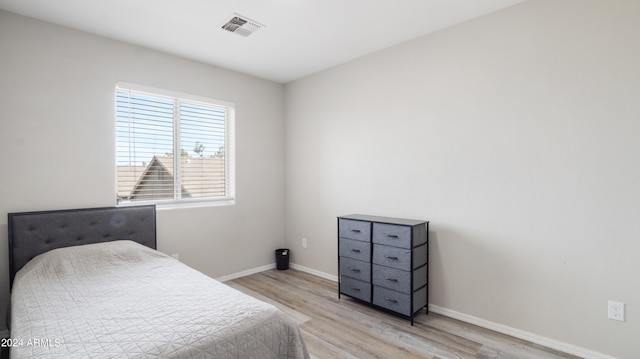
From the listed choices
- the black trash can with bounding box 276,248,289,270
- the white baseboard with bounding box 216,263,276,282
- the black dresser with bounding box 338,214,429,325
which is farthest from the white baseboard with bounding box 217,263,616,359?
the white baseboard with bounding box 216,263,276,282

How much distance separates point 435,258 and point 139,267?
2.55 meters

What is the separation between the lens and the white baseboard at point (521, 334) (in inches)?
82.3

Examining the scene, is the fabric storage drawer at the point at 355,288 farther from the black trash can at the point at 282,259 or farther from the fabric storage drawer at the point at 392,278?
the black trash can at the point at 282,259

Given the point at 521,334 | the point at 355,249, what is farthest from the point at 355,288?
the point at 521,334

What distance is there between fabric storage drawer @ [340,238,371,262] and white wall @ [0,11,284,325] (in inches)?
58.3

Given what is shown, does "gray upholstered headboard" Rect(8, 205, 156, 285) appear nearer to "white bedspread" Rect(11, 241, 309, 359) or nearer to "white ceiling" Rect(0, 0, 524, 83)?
"white bedspread" Rect(11, 241, 309, 359)

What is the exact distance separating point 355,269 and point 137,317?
1990 mm

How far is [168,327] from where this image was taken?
140cm

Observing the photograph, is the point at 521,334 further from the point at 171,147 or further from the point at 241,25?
the point at 171,147

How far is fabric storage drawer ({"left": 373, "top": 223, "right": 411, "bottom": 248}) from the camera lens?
2.61 meters

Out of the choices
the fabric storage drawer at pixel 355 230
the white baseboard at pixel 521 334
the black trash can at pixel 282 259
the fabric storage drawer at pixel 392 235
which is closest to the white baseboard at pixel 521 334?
the white baseboard at pixel 521 334

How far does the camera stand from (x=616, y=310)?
1992 mm

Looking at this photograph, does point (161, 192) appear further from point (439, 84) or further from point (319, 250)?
point (439, 84)

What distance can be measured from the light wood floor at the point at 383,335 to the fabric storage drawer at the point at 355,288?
0.34ft
